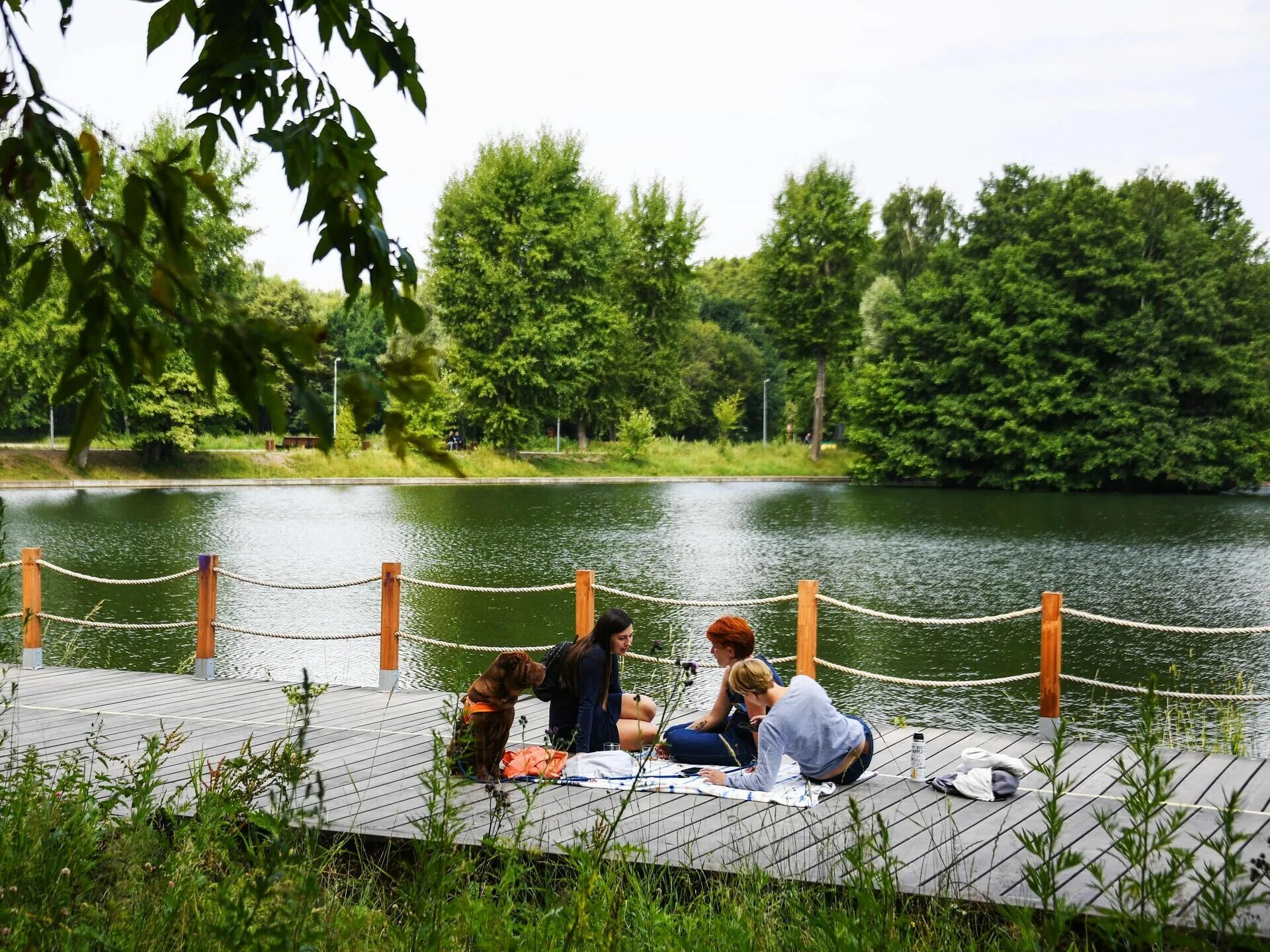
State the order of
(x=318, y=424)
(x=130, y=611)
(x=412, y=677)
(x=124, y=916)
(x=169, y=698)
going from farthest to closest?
(x=130, y=611) → (x=412, y=677) → (x=169, y=698) → (x=124, y=916) → (x=318, y=424)

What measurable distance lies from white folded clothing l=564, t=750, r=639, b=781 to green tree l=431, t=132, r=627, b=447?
48331 mm

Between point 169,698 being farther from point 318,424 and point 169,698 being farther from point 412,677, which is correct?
point 318,424

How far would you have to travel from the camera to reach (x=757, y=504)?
1532 inches

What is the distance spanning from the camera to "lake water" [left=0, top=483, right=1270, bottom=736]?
13.4 meters

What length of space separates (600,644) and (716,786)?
1095 millimetres

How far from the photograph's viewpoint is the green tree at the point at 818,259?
5994cm

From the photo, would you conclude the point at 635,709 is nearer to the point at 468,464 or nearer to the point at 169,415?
the point at 468,464

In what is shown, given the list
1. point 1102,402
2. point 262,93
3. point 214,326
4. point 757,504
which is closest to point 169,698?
point 262,93

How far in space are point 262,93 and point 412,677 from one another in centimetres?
1066

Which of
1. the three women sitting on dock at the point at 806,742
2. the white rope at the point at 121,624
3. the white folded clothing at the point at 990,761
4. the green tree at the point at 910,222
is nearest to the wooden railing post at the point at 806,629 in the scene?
the three women sitting on dock at the point at 806,742

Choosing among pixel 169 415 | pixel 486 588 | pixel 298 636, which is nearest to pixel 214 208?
pixel 486 588

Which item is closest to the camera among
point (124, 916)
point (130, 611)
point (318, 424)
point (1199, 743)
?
point (318, 424)

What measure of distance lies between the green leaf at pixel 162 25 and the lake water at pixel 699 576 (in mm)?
1750

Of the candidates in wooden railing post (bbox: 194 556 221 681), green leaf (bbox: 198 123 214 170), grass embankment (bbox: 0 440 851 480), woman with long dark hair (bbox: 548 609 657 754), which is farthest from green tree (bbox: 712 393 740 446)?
green leaf (bbox: 198 123 214 170)
